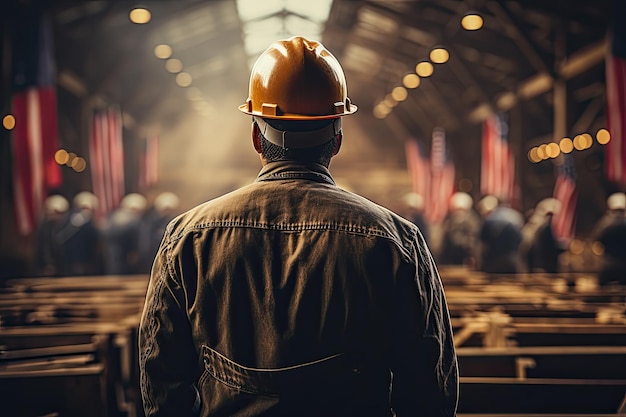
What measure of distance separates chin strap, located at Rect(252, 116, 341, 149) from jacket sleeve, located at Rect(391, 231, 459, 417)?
35 centimetres

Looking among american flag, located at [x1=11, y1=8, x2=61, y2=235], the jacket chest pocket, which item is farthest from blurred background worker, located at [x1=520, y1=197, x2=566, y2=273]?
the jacket chest pocket

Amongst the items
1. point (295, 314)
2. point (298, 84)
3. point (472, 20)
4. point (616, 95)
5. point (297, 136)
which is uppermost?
point (472, 20)

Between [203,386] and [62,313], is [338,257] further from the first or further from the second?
[62,313]

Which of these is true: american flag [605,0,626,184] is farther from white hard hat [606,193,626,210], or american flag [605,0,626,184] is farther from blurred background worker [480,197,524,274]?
blurred background worker [480,197,524,274]

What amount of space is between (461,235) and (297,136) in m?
13.6

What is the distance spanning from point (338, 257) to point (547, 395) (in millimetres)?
2448

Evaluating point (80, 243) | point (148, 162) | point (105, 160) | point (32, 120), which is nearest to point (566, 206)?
point (80, 243)

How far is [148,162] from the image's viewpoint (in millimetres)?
21484

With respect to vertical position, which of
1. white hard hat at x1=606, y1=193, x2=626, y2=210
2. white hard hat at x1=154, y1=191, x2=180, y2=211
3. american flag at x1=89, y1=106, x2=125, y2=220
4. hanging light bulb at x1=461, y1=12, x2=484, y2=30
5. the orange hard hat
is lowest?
white hard hat at x1=606, y1=193, x2=626, y2=210

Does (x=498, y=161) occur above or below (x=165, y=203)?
above

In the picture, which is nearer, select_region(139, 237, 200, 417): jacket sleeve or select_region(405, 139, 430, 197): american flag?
select_region(139, 237, 200, 417): jacket sleeve

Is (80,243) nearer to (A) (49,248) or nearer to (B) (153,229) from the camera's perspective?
(A) (49,248)

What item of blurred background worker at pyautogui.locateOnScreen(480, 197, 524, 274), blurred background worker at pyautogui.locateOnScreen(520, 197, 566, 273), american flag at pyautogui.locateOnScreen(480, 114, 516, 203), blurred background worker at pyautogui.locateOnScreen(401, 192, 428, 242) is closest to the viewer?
blurred background worker at pyautogui.locateOnScreen(480, 197, 524, 274)

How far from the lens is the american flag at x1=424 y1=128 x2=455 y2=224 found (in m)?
19.0
